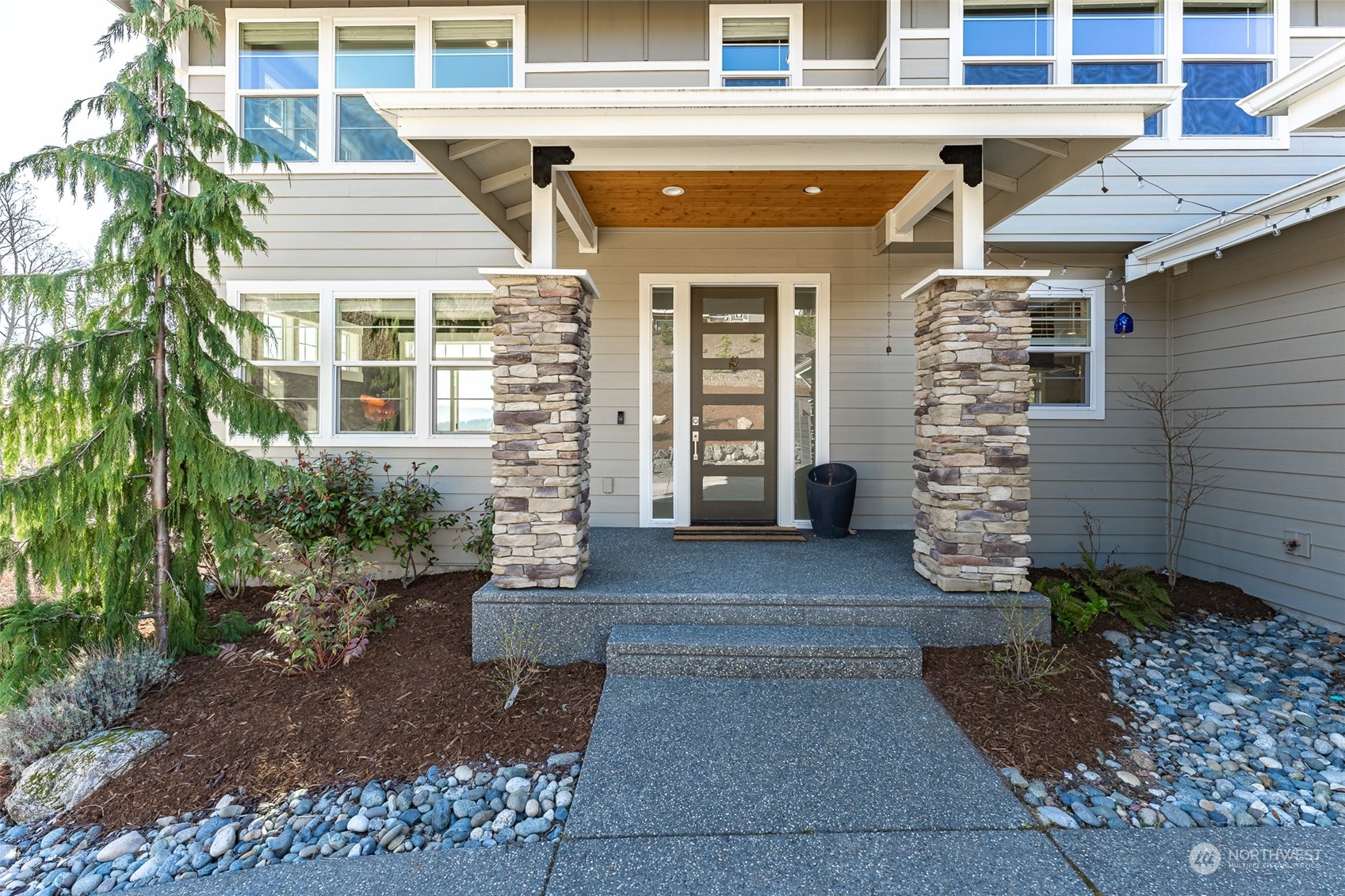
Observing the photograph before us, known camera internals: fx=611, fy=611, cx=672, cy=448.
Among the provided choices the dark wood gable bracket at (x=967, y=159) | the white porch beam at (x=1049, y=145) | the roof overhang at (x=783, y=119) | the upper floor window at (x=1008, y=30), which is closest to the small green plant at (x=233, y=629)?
the roof overhang at (x=783, y=119)

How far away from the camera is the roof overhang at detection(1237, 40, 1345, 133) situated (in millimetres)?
2754

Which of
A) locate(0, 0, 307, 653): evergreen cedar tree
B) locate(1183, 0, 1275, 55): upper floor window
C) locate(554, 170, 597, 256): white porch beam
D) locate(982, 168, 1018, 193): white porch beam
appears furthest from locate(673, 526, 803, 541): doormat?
locate(1183, 0, 1275, 55): upper floor window

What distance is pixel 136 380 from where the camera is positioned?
11.9 feet

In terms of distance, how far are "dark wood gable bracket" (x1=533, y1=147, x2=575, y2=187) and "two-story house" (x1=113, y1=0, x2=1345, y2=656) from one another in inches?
26.6

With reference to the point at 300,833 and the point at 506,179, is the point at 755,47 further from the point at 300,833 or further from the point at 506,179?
the point at 300,833

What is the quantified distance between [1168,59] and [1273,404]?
296 cm

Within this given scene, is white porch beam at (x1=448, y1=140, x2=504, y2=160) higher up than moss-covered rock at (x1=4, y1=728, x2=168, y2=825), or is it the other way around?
white porch beam at (x1=448, y1=140, x2=504, y2=160)

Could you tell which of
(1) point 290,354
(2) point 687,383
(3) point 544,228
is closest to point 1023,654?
(2) point 687,383

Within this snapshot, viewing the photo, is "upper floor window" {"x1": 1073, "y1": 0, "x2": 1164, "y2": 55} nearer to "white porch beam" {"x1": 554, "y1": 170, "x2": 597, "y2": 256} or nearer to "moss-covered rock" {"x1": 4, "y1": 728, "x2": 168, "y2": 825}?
"white porch beam" {"x1": 554, "y1": 170, "x2": 597, "y2": 256}

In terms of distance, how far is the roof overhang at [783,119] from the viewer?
10.9 feet

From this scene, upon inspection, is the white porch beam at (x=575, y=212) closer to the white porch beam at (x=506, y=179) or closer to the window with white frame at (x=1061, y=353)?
the white porch beam at (x=506, y=179)

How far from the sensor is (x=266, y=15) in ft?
17.7

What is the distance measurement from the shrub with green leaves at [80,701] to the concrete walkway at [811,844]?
1.54 m

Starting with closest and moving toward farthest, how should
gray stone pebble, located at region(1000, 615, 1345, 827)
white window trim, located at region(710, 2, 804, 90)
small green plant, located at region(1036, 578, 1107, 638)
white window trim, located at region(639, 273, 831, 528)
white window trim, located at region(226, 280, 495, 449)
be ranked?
gray stone pebble, located at region(1000, 615, 1345, 827), small green plant, located at region(1036, 578, 1107, 638), white window trim, located at region(710, 2, 804, 90), white window trim, located at region(226, 280, 495, 449), white window trim, located at region(639, 273, 831, 528)
